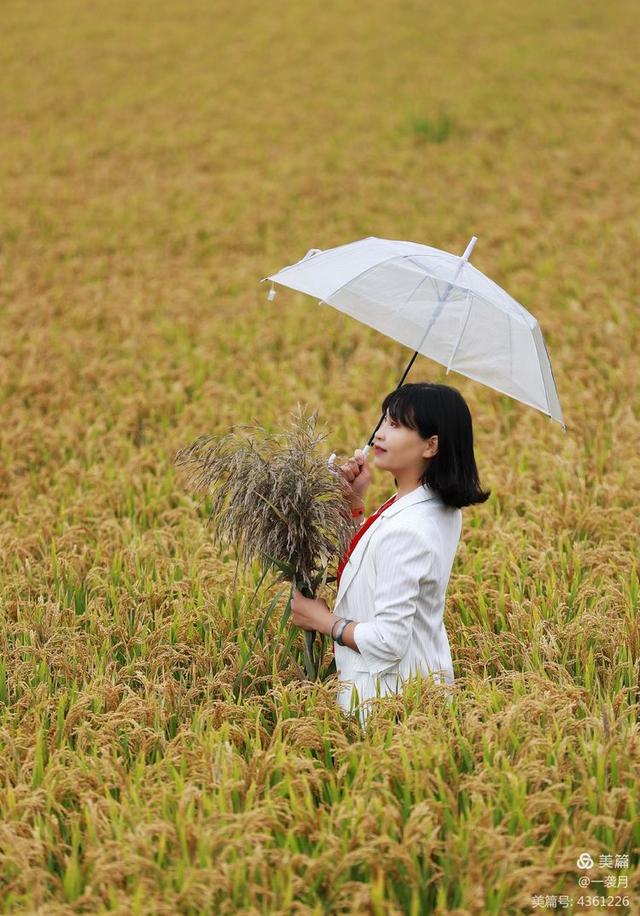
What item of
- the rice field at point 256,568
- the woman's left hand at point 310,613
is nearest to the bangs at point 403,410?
the woman's left hand at point 310,613

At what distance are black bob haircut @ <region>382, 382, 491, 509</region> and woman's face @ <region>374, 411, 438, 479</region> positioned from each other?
0.06 feet

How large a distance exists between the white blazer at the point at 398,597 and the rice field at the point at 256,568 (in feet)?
0.37

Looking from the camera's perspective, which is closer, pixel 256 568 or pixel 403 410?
pixel 403 410

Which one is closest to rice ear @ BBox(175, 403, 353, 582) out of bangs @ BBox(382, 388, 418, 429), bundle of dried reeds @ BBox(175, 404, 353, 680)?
bundle of dried reeds @ BBox(175, 404, 353, 680)

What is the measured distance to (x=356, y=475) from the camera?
3.42 m

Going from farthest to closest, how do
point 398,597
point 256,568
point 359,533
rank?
point 256,568, point 359,533, point 398,597

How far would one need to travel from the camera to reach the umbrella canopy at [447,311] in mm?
3250

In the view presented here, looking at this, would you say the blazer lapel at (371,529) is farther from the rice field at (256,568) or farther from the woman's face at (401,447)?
the rice field at (256,568)

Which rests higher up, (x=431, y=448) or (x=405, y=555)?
(x=431, y=448)

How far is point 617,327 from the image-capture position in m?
8.05

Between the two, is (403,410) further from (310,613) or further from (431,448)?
(310,613)

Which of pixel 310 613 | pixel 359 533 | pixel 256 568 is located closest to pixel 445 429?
pixel 359 533

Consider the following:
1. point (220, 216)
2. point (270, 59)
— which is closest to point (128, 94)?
point (270, 59)

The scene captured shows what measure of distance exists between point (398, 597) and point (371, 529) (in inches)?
11.8
